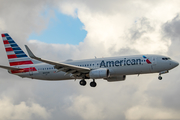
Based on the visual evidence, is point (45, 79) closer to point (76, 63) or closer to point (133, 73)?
point (76, 63)

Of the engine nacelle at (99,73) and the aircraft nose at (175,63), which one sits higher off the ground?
the aircraft nose at (175,63)

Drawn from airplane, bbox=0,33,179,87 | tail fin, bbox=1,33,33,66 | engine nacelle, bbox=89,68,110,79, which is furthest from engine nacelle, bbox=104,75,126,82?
tail fin, bbox=1,33,33,66

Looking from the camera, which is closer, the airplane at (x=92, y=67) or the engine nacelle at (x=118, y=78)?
the airplane at (x=92, y=67)

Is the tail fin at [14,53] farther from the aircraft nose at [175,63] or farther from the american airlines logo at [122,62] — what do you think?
the aircraft nose at [175,63]

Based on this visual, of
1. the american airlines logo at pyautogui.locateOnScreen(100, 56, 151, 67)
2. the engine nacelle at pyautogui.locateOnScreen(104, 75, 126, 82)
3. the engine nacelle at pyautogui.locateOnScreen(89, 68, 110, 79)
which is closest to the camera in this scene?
the engine nacelle at pyautogui.locateOnScreen(89, 68, 110, 79)

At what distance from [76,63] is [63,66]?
215 inches

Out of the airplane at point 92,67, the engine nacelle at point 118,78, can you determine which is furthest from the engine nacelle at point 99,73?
the engine nacelle at point 118,78

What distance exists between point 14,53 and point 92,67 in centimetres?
1711

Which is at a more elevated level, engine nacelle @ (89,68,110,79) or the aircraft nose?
the aircraft nose

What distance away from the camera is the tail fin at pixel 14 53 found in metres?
53.7

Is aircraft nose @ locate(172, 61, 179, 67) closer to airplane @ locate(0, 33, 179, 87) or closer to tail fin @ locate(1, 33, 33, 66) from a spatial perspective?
airplane @ locate(0, 33, 179, 87)

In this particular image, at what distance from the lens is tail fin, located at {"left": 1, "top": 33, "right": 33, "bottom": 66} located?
53656 mm

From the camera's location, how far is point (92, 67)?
47.8 m

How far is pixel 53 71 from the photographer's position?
1986 inches
